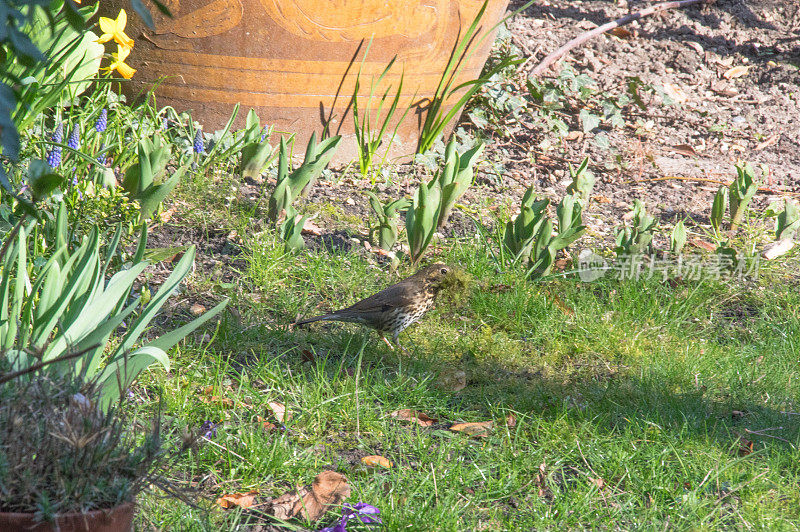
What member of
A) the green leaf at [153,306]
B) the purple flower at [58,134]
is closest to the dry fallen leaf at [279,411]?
the green leaf at [153,306]

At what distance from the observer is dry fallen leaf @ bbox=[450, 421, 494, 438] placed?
2809mm

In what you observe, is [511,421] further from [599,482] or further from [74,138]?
[74,138]

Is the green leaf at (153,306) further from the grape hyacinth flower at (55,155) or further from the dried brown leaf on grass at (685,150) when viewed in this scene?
the dried brown leaf on grass at (685,150)

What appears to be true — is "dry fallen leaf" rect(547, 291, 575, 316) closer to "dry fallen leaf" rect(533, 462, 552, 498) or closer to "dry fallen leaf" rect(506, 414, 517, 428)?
"dry fallen leaf" rect(506, 414, 517, 428)

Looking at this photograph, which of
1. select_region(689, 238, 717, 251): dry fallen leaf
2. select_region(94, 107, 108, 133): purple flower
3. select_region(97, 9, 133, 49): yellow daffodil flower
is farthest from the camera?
select_region(689, 238, 717, 251): dry fallen leaf

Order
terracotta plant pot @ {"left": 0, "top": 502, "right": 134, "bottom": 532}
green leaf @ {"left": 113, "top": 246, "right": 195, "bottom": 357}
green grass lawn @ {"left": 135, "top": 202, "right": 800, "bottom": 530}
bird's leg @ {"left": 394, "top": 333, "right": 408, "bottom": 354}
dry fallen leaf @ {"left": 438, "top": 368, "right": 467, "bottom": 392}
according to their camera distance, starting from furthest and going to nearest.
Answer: bird's leg @ {"left": 394, "top": 333, "right": 408, "bottom": 354} → dry fallen leaf @ {"left": 438, "top": 368, "right": 467, "bottom": 392} → green grass lawn @ {"left": 135, "top": 202, "right": 800, "bottom": 530} → green leaf @ {"left": 113, "top": 246, "right": 195, "bottom": 357} → terracotta plant pot @ {"left": 0, "top": 502, "right": 134, "bottom": 532}

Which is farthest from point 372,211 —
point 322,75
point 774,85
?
point 774,85

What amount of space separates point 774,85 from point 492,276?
4.33 metres

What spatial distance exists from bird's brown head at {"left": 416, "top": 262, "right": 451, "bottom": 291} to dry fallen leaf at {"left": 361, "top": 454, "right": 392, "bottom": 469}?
103 cm

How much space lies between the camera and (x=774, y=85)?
266 inches

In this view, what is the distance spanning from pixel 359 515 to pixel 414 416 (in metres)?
0.81

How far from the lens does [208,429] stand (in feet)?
8.44

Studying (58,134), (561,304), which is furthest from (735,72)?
(58,134)

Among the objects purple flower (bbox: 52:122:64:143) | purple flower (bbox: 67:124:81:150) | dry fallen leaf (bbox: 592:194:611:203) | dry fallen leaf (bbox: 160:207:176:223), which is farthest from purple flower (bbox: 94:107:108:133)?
dry fallen leaf (bbox: 592:194:611:203)
